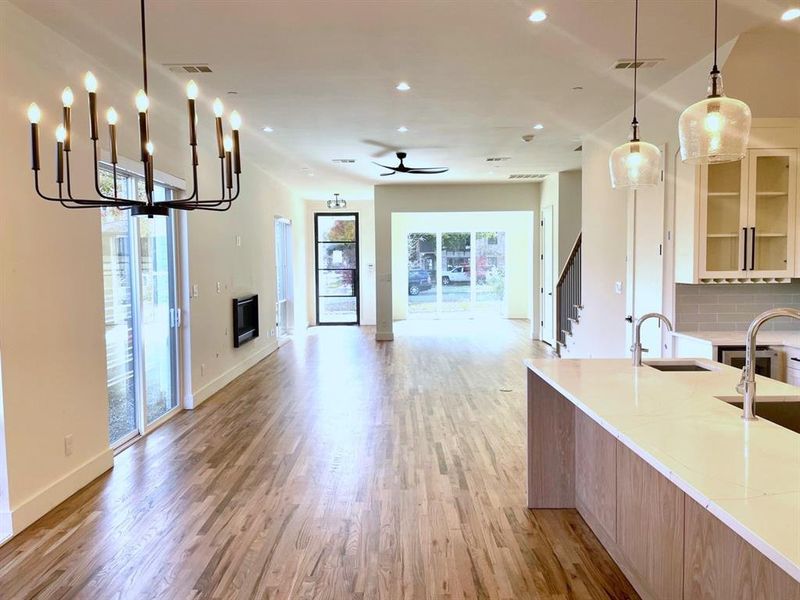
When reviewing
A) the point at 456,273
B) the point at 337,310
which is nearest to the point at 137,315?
the point at 337,310

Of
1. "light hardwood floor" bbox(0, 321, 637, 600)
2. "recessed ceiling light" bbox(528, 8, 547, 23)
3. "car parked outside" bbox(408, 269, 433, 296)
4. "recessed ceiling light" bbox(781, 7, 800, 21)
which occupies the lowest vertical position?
"light hardwood floor" bbox(0, 321, 637, 600)

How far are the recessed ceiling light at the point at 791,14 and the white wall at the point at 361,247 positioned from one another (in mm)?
9679

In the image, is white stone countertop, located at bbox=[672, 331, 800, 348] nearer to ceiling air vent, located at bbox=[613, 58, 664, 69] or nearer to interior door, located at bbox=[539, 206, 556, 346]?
ceiling air vent, located at bbox=[613, 58, 664, 69]

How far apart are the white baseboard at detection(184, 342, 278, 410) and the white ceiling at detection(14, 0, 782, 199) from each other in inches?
114

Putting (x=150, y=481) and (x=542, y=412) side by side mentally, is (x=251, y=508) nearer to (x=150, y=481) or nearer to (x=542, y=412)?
(x=150, y=481)

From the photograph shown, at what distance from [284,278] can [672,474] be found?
9.96 metres

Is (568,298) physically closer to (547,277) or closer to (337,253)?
(547,277)

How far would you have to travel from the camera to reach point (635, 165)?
2883mm

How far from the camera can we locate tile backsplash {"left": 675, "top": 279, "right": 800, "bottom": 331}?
4.41 m

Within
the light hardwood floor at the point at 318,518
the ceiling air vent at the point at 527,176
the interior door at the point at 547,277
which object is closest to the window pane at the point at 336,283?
the interior door at the point at 547,277

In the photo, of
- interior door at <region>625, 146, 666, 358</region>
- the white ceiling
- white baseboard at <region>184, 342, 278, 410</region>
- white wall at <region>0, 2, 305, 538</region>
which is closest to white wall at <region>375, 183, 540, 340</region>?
white baseboard at <region>184, 342, 278, 410</region>

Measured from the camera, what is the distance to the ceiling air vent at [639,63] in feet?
13.1

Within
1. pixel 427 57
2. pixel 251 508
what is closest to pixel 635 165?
pixel 427 57

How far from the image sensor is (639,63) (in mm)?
4070
